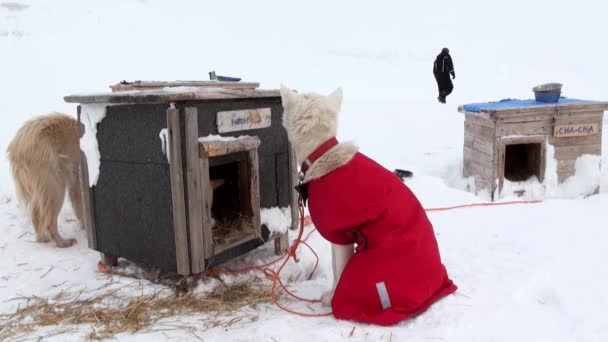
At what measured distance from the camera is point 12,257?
11.5 ft

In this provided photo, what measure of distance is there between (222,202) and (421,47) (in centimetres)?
2434

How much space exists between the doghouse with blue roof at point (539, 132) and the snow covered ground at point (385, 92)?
33 centimetres

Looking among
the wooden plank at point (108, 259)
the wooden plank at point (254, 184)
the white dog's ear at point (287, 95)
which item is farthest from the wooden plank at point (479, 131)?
the wooden plank at point (108, 259)

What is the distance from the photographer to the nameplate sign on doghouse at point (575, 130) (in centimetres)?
542

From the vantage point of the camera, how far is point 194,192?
2783 millimetres

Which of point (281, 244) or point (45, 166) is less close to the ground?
point (45, 166)

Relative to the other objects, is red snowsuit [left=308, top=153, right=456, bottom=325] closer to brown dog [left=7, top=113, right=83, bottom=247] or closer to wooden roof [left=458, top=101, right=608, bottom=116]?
brown dog [left=7, top=113, right=83, bottom=247]

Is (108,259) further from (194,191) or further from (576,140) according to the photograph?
(576,140)

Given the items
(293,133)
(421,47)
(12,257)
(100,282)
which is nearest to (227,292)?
(100,282)

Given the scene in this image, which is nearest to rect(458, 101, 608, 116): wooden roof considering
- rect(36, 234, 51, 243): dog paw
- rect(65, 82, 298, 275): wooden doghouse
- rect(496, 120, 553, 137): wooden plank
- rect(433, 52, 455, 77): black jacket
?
rect(496, 120, 553, 137): wooden plank

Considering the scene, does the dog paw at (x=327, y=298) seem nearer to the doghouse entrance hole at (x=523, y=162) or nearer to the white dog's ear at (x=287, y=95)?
the white dog's ear at (x=287, y=95)

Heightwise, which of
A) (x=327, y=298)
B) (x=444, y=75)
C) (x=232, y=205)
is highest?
(x=444, y=75)

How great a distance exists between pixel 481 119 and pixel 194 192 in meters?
4.03

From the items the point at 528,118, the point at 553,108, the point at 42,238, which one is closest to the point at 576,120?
the point at 553,108
